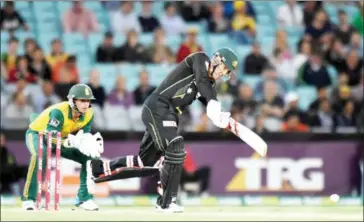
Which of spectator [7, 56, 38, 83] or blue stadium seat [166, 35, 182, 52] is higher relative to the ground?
blue stadium seat [166, 35, 182, 52]

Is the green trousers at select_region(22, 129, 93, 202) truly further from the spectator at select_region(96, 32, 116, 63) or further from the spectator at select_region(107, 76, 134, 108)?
the spectator at select_region(96, 32, 116, 63)

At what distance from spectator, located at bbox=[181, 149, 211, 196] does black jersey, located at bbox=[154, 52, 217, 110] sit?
15.6ft

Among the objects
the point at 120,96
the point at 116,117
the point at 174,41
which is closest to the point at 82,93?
the point at 116,117

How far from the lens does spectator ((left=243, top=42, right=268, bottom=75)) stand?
21.0 meters

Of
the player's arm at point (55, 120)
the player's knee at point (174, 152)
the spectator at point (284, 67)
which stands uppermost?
the spectator at point (284, 67)

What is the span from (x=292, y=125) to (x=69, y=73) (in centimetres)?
375

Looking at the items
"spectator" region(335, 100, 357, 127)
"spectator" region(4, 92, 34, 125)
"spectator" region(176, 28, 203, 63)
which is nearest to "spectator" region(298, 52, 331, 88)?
"spectator" region(335, 100, 357, 127)

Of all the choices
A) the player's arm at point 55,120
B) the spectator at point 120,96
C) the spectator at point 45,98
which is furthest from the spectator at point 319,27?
the player's arm at point 55,120

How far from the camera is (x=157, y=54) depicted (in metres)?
20.7

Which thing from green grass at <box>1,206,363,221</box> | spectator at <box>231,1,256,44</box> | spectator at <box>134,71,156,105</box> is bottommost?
green grass at <box>1,206,363,221</box>

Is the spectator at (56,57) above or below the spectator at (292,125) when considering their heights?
above

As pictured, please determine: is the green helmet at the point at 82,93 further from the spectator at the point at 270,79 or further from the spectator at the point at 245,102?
the spectator at the point at 270,79

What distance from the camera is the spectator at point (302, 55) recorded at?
69.4 ft

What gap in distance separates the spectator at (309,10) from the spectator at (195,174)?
5.15 meters
